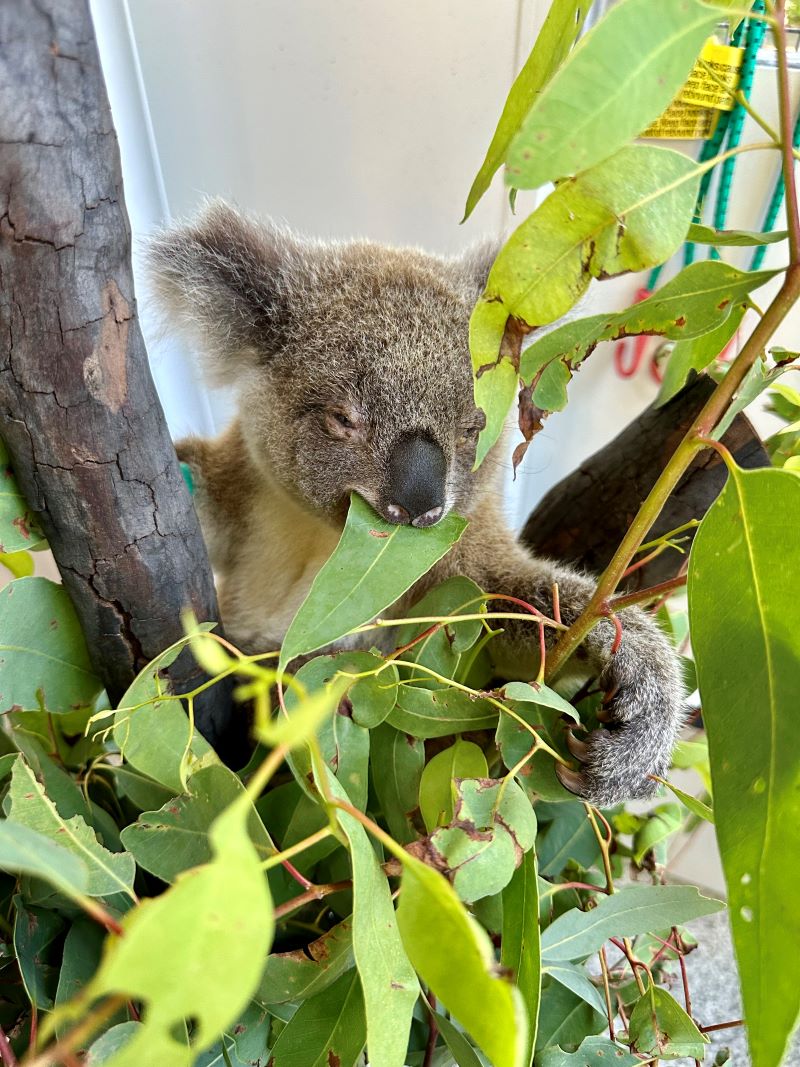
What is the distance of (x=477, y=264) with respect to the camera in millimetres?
996

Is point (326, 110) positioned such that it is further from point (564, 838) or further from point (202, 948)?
point (202, 948)

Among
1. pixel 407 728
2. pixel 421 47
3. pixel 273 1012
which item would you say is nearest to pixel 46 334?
pixel 407 728

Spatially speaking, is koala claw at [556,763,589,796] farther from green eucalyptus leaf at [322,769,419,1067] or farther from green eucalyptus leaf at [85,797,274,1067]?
green eucalyptus leaf at [85,797,274,1067]

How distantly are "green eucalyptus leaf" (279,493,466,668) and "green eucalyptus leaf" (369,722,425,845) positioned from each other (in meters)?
0.17

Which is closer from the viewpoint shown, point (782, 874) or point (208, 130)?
point (782, 874)

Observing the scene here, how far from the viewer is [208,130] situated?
1.38 metres

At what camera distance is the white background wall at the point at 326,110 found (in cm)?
121

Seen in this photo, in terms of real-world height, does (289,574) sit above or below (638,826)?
above

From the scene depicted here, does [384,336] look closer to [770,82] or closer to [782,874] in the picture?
[782,874]

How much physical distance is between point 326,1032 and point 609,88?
618 mm

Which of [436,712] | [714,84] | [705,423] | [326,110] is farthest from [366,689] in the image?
[714,84]

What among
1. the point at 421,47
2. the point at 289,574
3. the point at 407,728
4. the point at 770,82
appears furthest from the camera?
the point at 770,82

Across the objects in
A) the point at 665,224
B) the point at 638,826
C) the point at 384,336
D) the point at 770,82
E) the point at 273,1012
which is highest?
the point at 770,82

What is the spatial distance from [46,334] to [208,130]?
1.07 m
